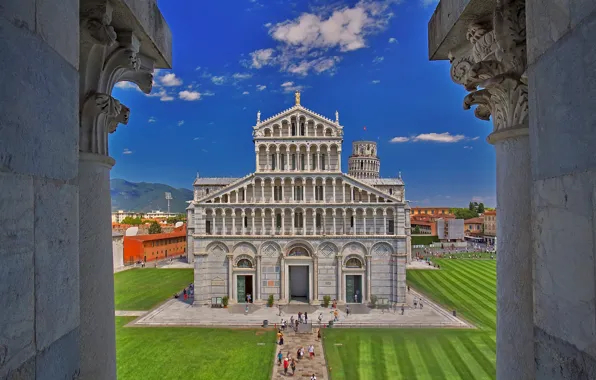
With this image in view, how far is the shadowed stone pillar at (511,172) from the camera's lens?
4.20 m

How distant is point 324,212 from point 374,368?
17.7 meters

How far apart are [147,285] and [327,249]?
2448cm

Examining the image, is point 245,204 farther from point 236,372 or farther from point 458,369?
point 458,369

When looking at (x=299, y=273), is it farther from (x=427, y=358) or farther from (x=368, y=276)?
(x=427, y=358)

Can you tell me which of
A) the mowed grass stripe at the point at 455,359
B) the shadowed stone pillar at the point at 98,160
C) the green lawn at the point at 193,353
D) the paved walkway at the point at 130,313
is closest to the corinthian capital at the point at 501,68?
the shadowed stone pillar at the point at 98,160

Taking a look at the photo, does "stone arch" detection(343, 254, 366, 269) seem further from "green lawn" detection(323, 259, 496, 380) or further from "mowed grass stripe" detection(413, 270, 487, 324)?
"mowed grass stripe" detection(413, 270, 487, 324)

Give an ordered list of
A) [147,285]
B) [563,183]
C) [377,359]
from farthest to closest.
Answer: [147,285], [377,359], [563,183]

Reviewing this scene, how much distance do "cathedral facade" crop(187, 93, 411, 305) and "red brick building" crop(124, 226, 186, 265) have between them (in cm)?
3280

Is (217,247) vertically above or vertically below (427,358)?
above

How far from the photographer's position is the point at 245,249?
36.3 metres

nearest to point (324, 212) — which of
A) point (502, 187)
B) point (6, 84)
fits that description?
point (502, 187)

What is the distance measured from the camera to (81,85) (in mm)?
4270

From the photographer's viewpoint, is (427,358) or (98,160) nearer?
(98,160)

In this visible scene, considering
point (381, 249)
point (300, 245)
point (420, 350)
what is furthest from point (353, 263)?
point (420, 350)
